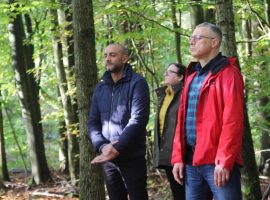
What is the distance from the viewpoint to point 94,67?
539cm

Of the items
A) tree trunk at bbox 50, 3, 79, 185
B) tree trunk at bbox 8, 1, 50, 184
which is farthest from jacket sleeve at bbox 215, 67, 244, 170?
tree trunk at bbox 8, 1, 50, 184

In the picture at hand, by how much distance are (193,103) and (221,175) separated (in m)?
0.64

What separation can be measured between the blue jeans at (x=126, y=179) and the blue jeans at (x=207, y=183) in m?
0.96

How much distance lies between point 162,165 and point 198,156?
1.58 meters

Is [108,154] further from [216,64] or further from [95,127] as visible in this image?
[216,64]

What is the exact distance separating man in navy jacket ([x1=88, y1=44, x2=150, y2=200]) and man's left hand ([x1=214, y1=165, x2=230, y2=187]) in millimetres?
1256

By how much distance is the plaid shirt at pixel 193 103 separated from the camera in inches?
135

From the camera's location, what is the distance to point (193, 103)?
346 centimetres

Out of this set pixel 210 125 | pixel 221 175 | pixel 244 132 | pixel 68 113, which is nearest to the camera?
pixel 221 175

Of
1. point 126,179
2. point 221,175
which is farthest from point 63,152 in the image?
point 221,175

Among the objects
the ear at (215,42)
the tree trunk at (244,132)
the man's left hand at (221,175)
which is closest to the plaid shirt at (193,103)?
the ear at (215,42)

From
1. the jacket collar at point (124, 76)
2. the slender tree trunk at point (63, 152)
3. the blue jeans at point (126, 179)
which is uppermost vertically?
the jacket collar at point (124, 76)

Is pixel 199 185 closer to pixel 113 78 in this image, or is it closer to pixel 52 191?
pixel 113 78

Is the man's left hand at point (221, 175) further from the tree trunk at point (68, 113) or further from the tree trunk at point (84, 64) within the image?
the tree trunk at point (68, 113)
